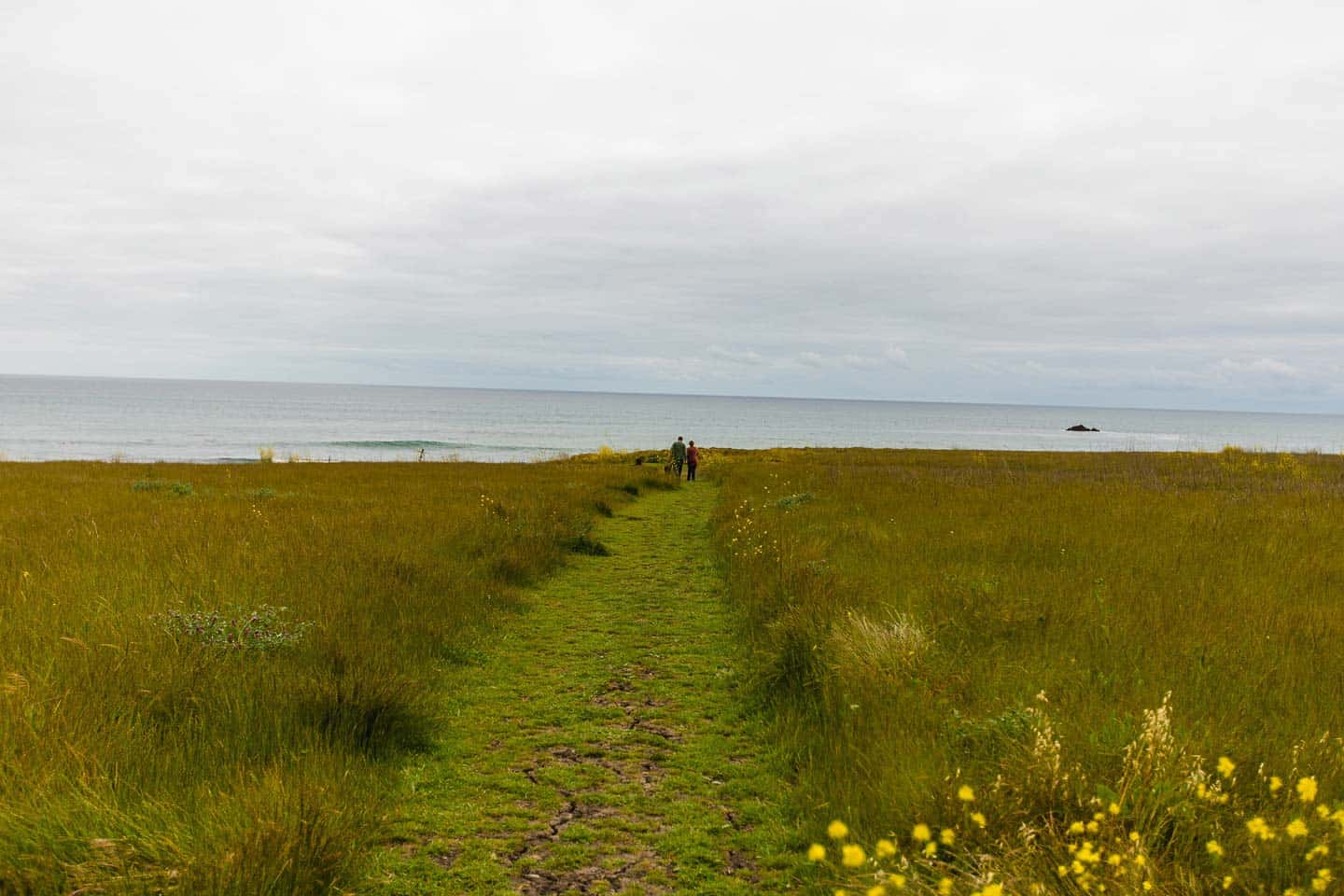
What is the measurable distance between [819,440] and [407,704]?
109m

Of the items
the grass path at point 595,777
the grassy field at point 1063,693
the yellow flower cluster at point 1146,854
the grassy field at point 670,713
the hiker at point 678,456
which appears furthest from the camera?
the hiker at point 678,456

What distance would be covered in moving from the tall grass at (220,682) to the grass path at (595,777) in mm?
410

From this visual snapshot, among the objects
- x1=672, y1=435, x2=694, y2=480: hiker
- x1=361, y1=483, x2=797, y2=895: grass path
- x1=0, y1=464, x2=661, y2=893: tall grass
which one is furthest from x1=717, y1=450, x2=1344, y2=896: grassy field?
x1=672, y1=435, x2=694, y2=480: hiker

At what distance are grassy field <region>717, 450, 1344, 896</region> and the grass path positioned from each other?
0.49 m

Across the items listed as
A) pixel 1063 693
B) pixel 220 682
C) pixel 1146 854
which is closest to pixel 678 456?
pixel 220 682

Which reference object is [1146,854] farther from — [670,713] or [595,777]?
[670,713]

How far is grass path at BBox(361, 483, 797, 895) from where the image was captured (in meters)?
4.23

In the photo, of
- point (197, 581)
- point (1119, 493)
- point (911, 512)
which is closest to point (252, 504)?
point (197, 581)

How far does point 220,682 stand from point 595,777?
2.93m

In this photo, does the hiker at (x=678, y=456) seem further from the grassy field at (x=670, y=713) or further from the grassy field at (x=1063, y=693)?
the grassy field at (x=670, y=713)

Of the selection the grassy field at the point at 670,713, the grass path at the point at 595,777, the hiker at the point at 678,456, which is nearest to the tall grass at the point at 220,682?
the grassy field at the point at 670,713

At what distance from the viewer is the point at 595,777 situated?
5.42 m

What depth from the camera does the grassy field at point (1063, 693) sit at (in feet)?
11.5

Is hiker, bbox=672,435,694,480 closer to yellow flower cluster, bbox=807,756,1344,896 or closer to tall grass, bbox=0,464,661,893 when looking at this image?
tall grass, bbox=0,464,661,893
